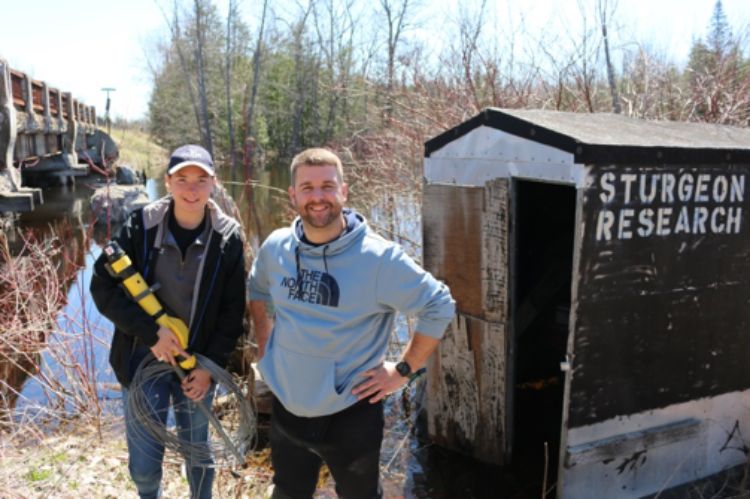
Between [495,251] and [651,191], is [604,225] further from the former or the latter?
[495,251]

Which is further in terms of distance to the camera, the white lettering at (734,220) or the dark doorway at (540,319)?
the dark doorway at (540,319)

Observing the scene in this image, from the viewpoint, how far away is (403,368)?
108 inches

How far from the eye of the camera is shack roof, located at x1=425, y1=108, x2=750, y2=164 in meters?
3.53

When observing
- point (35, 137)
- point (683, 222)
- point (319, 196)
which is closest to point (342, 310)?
point (319, 196)

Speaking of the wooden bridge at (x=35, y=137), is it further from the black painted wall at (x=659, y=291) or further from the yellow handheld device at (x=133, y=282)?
the black painted wall at (x=659, y=291)

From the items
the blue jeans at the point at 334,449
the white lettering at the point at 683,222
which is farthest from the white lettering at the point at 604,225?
the blue jeans at the point at 334,449

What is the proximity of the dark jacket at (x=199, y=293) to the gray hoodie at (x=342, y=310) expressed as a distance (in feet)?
1.18

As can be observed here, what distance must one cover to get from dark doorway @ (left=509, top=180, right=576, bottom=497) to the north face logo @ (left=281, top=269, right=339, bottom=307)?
8.43 feet

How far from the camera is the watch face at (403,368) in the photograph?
8.95ft

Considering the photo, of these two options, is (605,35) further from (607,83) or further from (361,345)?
(361,345)

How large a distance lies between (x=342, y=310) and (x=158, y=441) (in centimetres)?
112

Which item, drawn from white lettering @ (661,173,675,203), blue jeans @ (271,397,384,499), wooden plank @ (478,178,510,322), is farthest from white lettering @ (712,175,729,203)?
blue jeans @ (271,397,384,499)

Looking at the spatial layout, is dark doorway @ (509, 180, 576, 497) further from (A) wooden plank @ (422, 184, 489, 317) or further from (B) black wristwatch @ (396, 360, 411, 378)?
(B) black wristwatch @ (396, 360, 411, 378)

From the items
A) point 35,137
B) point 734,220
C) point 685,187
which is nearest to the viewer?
point 685,187
